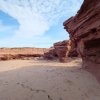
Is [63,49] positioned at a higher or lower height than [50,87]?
higher

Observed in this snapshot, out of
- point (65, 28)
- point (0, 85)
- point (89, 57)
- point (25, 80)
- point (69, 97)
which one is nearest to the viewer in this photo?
point (69, 97)

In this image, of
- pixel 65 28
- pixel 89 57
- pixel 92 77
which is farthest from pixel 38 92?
pixel 65 28

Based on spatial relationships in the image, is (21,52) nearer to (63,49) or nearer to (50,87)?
(63,49)

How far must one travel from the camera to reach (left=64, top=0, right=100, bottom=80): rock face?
6215 mm

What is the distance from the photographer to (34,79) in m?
6.73

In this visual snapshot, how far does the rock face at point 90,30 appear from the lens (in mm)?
6215

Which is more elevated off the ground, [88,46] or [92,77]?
[88,46]

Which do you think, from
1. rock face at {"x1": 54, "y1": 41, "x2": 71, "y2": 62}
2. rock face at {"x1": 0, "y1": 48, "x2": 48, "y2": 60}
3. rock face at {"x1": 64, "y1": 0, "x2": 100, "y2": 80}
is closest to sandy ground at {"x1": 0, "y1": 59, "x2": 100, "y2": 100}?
rock face at {"x1": 64, "y1": 0, "x2": 100, "y2": 80}

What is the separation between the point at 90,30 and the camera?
22.1 feet

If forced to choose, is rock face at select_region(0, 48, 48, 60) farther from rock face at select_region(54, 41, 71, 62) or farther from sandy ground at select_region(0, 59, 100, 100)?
sandy ground at select_region(0, 59, 100, 100)

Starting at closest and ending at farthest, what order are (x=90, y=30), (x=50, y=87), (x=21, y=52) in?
(x=50, y=87), (x=90, y=30), (x=21, y=52)

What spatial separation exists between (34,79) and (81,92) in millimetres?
1871

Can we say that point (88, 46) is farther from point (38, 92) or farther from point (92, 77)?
point (38, 92)

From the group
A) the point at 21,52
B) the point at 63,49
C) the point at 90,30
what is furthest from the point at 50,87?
the point at 21,52
